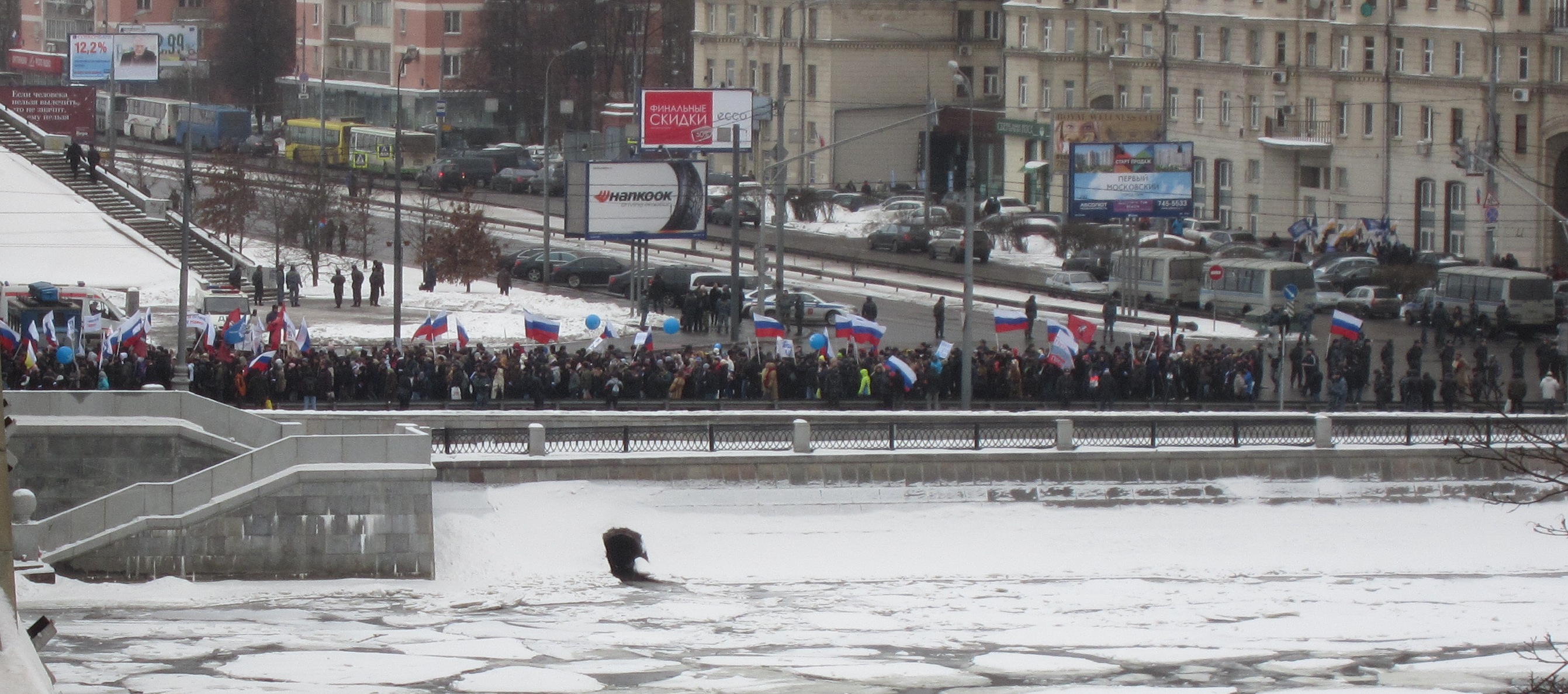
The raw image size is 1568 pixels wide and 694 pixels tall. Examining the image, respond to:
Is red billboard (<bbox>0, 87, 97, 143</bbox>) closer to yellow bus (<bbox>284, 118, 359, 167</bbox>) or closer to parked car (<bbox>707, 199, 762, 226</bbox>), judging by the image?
yellow bus (<bbox>284, 118, 359, 167</bbox>)

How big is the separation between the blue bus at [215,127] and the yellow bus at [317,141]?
4176mm

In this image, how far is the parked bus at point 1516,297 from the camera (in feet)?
159

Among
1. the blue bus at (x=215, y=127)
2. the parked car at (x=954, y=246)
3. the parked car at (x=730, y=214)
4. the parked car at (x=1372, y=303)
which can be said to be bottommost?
the parked car at (x=1372, y=303)

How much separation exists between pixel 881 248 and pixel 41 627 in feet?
160

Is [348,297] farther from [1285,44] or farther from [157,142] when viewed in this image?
[157,142]

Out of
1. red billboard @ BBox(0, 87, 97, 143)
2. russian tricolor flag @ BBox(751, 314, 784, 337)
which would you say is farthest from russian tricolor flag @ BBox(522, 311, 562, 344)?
red billboard @ BBox(0, 87, 97, 143)

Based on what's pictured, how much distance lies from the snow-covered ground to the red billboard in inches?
1586

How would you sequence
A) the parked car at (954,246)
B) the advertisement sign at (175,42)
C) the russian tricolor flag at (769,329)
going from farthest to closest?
1. the advertisement sign at (175,42)
2. the parked car at (954,246)
3. the russian tricolor flag at (769,329)

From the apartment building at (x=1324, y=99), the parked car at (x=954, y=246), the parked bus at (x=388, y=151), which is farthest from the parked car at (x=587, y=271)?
the parked bus at (x=388, y=151)

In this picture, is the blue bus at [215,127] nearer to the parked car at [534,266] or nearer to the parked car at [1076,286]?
the parked car at [534,266]

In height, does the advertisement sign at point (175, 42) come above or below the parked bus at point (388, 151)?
above

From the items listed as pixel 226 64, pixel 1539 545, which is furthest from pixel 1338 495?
pixel 226 64

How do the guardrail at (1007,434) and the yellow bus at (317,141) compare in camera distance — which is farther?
the yellow bus at (317,141)

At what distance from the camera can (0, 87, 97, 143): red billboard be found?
214 feet
